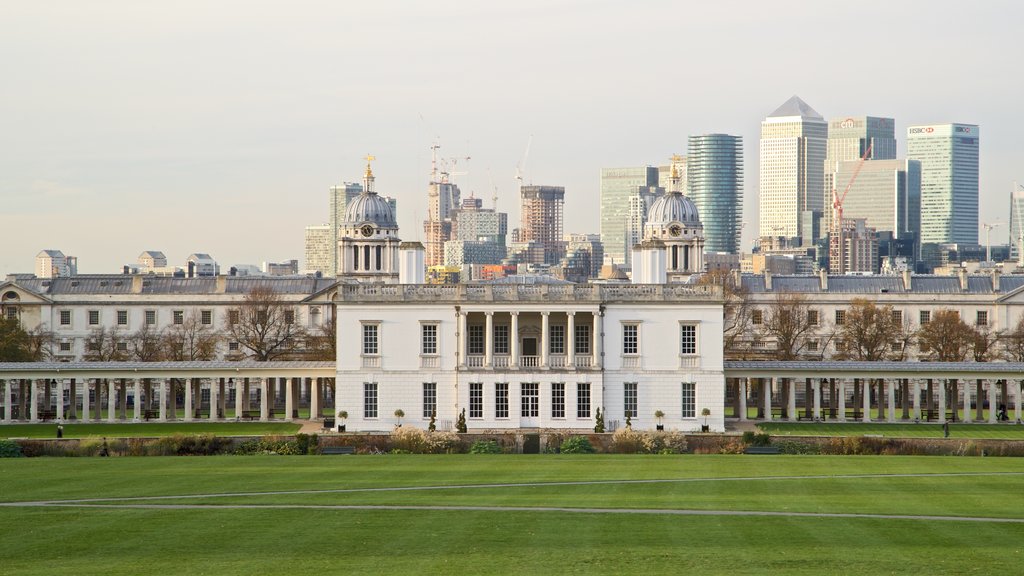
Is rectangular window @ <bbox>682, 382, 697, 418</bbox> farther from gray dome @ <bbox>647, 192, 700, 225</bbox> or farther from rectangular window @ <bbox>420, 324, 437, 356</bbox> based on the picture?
gray dome @ <bbox>647, 192, 700, 225</bbox>

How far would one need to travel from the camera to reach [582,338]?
80.1 metres

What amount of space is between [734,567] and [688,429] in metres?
44.0

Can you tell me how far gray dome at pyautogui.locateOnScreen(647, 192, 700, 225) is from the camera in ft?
421

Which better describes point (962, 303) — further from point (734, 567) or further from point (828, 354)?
point (734, 567)

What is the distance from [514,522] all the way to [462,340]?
39.2m

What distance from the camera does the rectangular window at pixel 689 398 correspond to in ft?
256

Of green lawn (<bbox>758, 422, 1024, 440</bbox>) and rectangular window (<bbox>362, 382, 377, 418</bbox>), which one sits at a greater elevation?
rectangular window (<bbox>362, 382, 377, 418</bbox>)

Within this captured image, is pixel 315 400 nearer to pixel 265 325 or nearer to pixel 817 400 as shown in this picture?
pixel 265 325

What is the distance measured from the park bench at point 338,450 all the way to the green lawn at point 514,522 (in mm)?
7782

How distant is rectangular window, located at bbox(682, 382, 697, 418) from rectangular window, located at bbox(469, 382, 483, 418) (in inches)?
404

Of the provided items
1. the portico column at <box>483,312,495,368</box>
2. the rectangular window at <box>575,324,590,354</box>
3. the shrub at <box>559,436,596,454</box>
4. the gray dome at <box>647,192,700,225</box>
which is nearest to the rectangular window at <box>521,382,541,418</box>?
the portico column at <box>483,312,495,368</box>

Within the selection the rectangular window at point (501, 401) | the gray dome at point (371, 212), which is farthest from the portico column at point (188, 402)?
the gray dome at point (371, 212)

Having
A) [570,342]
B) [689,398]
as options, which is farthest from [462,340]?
[689,398]

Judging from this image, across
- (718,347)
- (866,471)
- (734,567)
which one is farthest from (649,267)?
(734,567)
